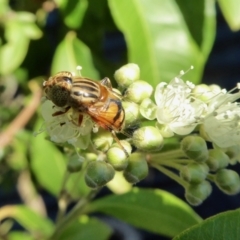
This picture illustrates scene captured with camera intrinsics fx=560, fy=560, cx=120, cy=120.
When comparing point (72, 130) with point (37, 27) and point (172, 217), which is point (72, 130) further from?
point (37, 27)

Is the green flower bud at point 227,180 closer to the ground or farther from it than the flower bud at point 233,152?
closer to the ground

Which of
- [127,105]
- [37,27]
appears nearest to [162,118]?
[127,105]

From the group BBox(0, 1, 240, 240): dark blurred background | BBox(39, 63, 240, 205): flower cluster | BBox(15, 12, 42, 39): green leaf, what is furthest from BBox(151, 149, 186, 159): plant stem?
BBox(0, 1, 240, 240): dark blurred background

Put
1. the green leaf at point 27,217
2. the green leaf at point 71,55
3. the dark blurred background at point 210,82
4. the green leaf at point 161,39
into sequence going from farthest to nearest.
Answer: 1. the dark blurred background at point 210,82
2. the green leaf at point 27,217
3. the green leaf at point 71,55
4. the green leaf at point 161,39

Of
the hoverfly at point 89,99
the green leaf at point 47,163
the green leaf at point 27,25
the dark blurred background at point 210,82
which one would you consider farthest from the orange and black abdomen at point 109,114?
the dark blurred background at point 210,82

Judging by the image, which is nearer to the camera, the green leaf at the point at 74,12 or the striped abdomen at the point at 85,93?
the striped abdomen at the point at 85,93

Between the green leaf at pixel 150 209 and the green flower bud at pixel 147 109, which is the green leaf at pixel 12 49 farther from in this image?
the green flower bud at pixel 147 109

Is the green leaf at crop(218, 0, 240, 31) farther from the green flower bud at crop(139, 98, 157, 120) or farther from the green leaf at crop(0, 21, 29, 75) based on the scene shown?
the green leaf at crop(0, 21, 29, 75)
